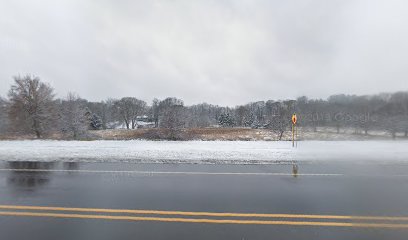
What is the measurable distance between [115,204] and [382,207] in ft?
17.2

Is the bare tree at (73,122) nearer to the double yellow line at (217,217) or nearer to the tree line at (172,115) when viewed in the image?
the tree line at (172,115)

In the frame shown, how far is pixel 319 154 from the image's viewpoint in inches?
498

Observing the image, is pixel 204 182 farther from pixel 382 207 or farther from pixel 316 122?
pixel 316 122

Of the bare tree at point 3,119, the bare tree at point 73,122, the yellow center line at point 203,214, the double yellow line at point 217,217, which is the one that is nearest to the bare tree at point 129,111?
the bare tree at point 3,119

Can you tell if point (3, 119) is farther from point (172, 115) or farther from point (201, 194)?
point (201, 194)

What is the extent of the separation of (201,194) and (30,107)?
1038 inches

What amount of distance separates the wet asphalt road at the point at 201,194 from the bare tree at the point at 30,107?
18523 millimetres

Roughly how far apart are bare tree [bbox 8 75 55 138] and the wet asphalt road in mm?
18523

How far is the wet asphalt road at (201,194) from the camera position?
459 cm

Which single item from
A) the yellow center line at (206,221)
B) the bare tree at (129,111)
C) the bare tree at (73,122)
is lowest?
the yellow center line at (206,221)

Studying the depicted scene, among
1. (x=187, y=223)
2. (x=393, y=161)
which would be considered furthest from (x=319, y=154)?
(x=187, y=223)

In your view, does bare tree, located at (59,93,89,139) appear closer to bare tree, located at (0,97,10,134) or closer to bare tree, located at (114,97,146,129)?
bare tree, located at (0,97,10,134)

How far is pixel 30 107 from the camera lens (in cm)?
2725

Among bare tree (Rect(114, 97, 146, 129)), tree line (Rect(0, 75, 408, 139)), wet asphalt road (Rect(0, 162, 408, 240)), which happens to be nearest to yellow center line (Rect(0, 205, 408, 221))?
wet asphalt road (Rect(0, 162, 408, 240))
